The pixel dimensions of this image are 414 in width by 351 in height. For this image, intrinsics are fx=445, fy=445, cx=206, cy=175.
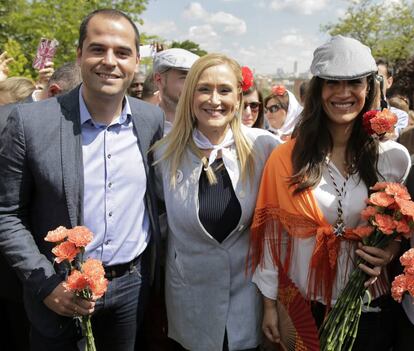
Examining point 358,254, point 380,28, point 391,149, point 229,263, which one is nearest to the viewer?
point 358,254

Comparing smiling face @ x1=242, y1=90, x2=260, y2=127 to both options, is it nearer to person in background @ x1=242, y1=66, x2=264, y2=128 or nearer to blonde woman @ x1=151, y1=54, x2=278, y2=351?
person in background @ x1=242, y1=66, x2=264, y2=128

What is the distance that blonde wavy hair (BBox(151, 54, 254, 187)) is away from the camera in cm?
256

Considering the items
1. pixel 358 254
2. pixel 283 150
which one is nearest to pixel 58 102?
pixel 283 150

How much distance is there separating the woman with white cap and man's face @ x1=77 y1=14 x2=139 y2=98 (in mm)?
942

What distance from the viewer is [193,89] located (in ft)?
8.57

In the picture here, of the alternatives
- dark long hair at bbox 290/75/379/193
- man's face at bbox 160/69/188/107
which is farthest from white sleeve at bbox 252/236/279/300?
man's face at bbox 160/69/188/107

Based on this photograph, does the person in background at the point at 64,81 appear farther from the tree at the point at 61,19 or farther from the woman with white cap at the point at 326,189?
the tree at the point at 61,19

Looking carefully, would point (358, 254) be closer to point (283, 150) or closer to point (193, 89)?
point (283, 150)

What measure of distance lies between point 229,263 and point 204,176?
515mm

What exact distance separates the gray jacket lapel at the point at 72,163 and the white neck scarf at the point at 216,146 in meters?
0.70

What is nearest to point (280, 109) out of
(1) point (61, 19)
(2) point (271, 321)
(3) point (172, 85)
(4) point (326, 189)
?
(3) point (172, 85)

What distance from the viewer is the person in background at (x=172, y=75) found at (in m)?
3.78

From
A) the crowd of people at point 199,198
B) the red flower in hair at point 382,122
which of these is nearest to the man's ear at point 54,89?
the crowd of people at point 199,198

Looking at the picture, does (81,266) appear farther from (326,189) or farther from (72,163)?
(326,189)
